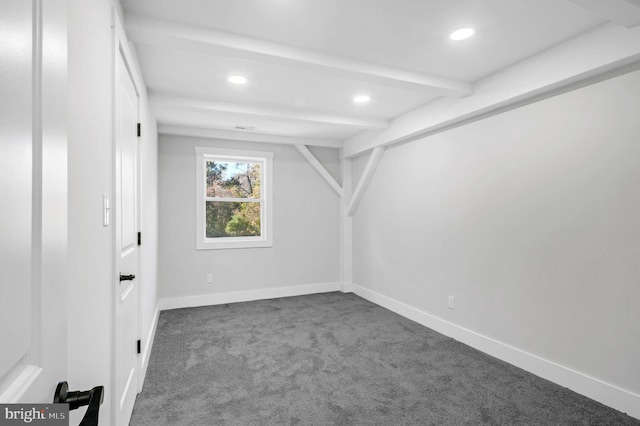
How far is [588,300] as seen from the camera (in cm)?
240

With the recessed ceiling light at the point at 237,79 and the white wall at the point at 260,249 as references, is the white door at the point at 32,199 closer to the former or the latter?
the recessed ceiling light at the point at 237,79

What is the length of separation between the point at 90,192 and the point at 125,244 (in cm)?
90

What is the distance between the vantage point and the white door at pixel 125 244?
1721 mm

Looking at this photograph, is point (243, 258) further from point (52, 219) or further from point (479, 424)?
point (52, 219)

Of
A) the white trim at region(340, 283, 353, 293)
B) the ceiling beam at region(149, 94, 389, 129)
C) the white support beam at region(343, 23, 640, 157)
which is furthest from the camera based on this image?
the white trim at region(340, 283, 353, 293)

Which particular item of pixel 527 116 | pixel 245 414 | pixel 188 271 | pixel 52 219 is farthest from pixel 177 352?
pixel 527 116

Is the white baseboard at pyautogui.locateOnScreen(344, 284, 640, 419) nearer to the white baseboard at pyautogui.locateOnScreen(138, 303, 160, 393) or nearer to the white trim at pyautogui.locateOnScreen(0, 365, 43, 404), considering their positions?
the white baseboard at pyautogui.locateOnScreen(138, 303, 160, 393)

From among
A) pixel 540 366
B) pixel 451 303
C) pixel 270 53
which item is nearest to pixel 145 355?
pixel 270 53

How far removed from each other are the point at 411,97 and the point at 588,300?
7.48 feet

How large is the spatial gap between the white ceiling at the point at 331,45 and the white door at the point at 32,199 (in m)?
1.62

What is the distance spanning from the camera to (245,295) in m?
4.95

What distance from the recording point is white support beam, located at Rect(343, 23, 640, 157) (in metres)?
2.13

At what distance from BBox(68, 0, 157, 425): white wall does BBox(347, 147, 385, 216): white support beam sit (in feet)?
11.3

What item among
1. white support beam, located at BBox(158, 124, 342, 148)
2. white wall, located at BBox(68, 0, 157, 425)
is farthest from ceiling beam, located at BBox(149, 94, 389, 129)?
white wall, located at BBox(68, 0, 157, 425)
